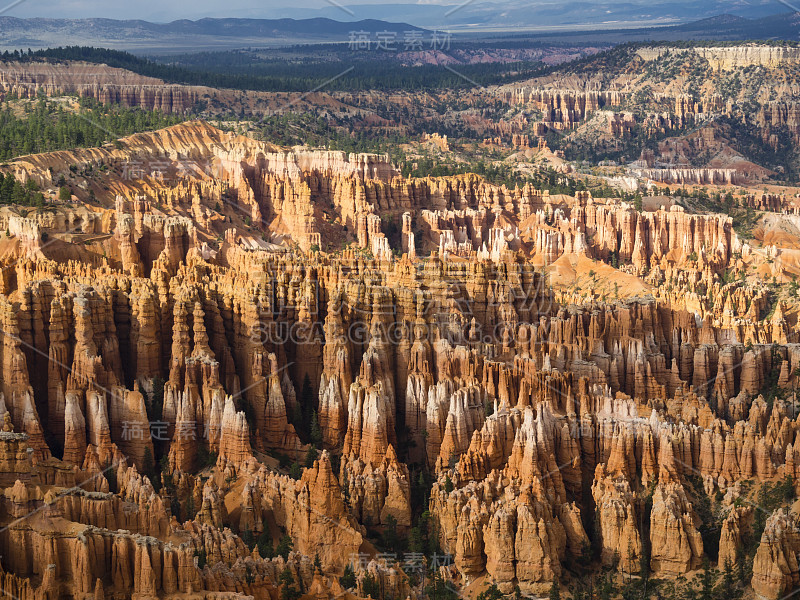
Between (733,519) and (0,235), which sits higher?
(0,235)

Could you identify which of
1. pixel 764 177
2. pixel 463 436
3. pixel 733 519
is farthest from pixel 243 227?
pixel 764 177

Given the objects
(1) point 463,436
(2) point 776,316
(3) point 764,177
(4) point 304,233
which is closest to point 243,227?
(4) point 304,233

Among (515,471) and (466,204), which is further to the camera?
(466,204)

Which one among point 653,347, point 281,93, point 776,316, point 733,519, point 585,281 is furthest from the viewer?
point 281,93

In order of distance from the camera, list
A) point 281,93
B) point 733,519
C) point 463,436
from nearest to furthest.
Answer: point 733,519, point 463,436, point 281,93

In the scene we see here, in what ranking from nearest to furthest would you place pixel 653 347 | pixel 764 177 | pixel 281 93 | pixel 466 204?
1. pixel 653 347
2. pixel 466 204
3. pixel 764 177
4. pixel 281 93

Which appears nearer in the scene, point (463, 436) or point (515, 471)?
point (515, 471)

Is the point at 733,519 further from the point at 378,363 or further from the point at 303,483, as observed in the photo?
the point at 378,363

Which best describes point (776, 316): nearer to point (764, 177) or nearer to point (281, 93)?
point (764, 177)

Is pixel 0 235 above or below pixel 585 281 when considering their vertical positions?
above
